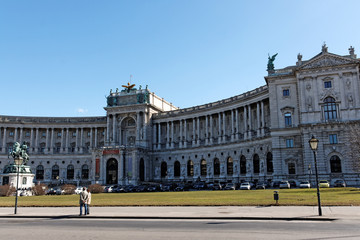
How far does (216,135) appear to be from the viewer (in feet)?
324

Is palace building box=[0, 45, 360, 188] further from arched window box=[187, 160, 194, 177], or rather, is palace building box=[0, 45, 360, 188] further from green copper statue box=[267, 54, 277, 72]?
green copper statue box=[267, 54, 277, 72]

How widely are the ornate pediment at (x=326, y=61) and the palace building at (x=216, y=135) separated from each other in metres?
0.18

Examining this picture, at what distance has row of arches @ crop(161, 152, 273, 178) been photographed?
80800 millimetres

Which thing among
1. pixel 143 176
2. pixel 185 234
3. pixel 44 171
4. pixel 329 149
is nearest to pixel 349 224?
pixel 185 234

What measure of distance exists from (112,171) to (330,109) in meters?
→ 62.0

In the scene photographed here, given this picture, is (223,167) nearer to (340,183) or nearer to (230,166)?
(230,166)

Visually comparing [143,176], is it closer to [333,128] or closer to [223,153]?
[223,153]

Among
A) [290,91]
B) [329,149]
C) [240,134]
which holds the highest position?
[290,91]

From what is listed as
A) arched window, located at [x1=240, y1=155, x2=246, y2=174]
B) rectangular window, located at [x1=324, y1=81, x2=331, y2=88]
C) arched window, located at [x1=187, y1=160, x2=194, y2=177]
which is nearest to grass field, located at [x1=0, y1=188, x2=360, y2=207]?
rectangular window, located at [x1=324, y1=81, x2=331, y2=88]

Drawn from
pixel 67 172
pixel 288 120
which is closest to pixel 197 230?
pixel 288 120

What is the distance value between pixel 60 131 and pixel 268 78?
7657 cm

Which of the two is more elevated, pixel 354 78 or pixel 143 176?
pixel 354 78

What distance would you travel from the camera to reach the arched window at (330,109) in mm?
69188

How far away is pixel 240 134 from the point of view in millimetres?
89938
